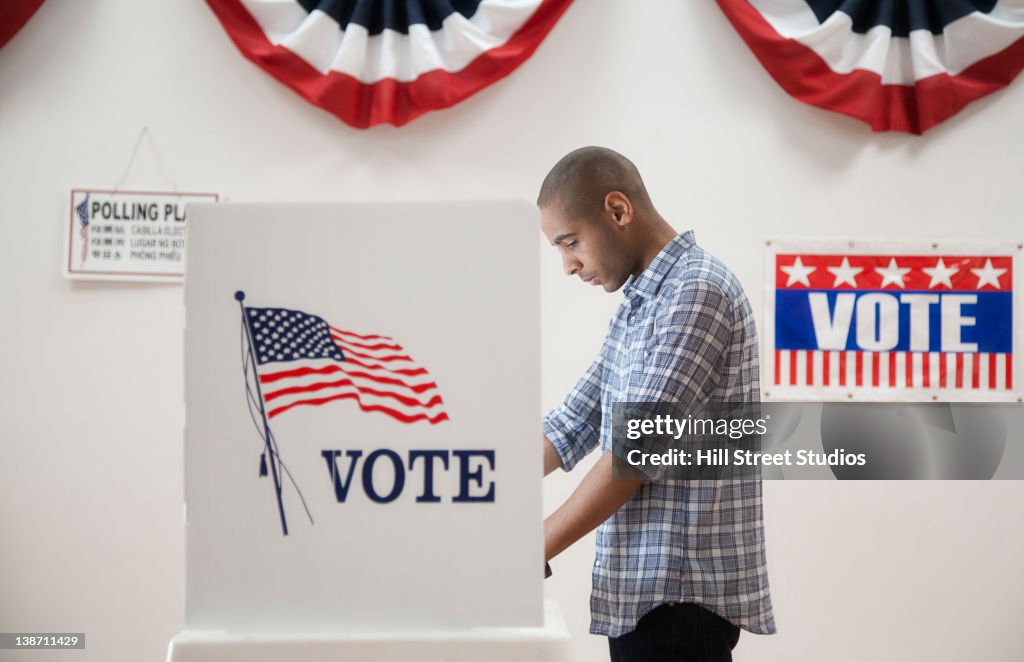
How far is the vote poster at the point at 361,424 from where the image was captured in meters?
0.76

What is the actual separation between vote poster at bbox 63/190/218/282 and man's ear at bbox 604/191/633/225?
1497mm

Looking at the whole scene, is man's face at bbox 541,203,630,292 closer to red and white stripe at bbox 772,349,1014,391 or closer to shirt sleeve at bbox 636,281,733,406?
shirt sleeve at bbox 636,281,733,406

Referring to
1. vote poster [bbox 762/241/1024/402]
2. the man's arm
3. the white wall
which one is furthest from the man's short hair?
vote poster [bbox 762/241/1024/402]

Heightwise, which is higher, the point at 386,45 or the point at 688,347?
the point at 386,45

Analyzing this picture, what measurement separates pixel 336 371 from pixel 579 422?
74 centimetres

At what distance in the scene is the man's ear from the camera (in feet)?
4.25

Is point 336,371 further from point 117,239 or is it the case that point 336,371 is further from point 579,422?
point 117,239

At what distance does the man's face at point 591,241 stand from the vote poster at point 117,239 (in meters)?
1.44

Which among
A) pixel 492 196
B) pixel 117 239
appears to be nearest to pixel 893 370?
pixel 492 196

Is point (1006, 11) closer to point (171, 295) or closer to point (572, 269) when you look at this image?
point (572, 269)

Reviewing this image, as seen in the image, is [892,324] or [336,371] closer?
[336,371]

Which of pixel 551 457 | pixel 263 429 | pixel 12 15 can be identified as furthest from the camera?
pixel 12 15

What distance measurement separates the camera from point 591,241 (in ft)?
4.29

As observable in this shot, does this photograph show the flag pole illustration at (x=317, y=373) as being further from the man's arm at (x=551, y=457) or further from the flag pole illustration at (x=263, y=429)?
the man's arm at (x=551, y=457)
